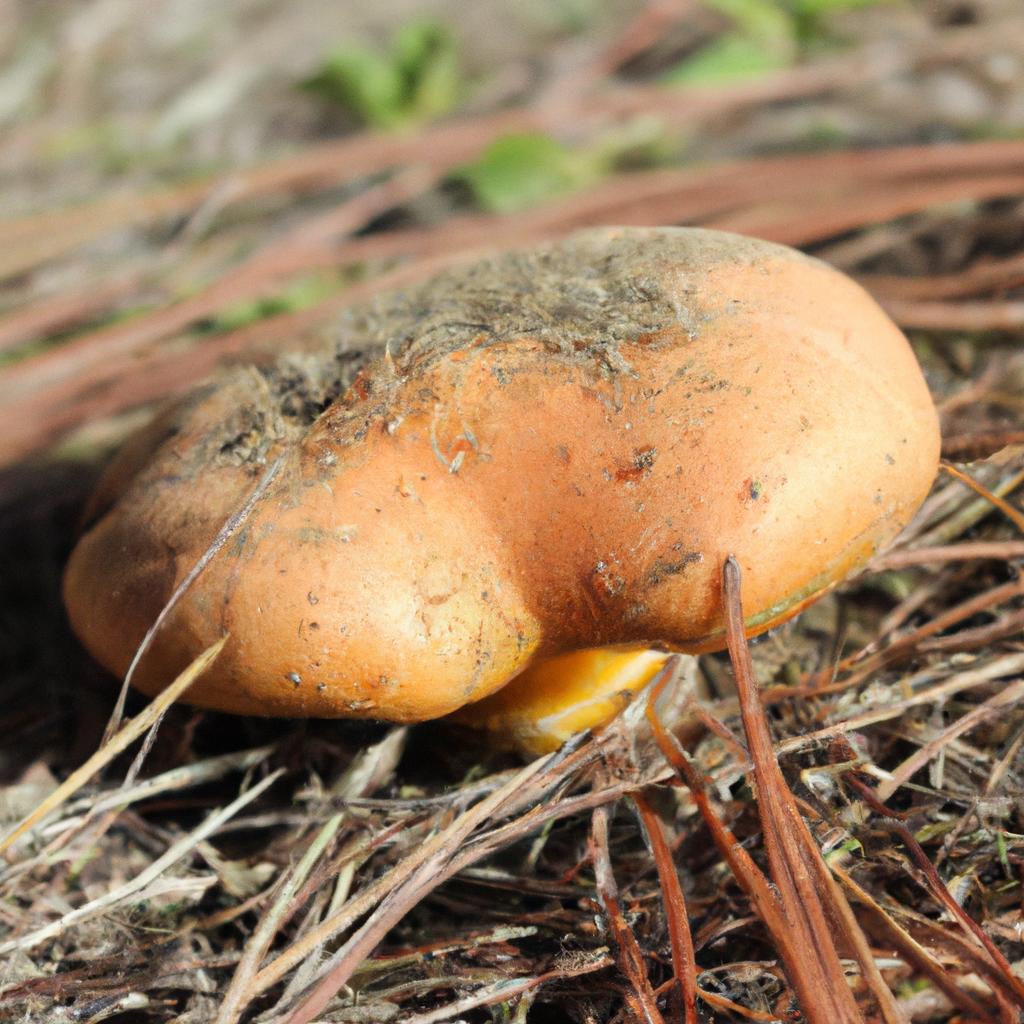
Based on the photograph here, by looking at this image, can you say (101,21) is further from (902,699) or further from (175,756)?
(902,699)

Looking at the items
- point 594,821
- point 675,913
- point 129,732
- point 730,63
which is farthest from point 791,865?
point 730,63

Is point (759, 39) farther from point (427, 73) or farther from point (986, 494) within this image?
point (986, 494)

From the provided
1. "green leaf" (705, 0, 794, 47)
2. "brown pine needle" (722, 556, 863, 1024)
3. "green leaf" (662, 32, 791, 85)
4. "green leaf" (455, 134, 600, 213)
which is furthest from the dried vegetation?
"green leaf" (705, 0, 794, 47)

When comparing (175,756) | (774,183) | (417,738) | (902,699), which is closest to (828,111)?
(774,183)

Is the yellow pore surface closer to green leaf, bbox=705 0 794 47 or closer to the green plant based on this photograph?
the green plant

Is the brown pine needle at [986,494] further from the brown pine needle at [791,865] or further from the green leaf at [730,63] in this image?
the green leaf at [730,63]

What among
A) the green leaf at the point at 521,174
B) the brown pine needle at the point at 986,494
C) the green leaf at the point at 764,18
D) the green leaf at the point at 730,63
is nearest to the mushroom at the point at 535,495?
the brown pine needle at the point at 986,494
